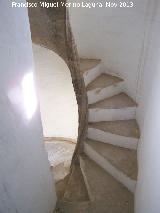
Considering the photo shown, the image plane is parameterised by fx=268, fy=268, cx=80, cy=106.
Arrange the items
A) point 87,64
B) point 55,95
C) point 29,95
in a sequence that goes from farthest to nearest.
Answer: point 55,95
point 87,64
point 29,95

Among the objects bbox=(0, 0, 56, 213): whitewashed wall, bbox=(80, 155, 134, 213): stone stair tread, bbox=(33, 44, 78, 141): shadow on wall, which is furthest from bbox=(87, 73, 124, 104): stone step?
bbox=(33, 44, 78, 141): shadow on wall

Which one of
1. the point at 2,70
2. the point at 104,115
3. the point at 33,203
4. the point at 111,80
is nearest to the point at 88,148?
the point at 104,115

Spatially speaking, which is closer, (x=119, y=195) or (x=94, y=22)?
(x=119, y=195)

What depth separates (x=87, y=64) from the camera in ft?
12.1

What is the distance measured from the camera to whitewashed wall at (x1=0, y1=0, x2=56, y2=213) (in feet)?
5.24

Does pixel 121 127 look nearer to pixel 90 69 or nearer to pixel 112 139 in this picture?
pixel 112 139

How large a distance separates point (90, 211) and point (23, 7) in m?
2.40

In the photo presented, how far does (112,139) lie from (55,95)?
7.01 feet

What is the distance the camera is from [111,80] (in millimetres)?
3680

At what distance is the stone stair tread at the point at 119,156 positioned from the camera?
3158 mm

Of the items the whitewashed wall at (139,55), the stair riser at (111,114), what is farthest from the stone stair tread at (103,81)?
the stair riser at (111,114)

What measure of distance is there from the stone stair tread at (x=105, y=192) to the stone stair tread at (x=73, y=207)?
0.11 meters

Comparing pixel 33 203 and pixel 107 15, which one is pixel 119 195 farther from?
pixel 107 15

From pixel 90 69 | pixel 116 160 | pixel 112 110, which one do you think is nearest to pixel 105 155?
pixel 116 160
